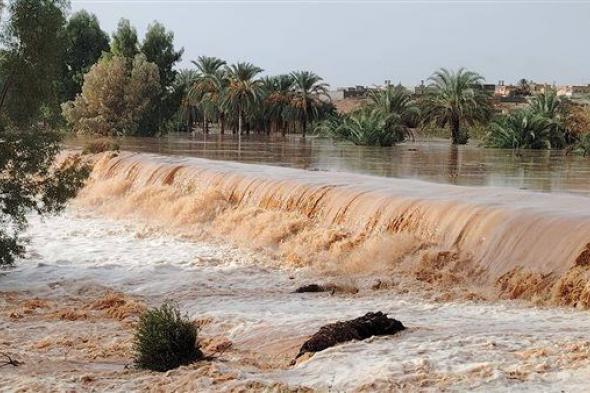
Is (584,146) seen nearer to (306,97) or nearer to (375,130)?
A: (375,130)

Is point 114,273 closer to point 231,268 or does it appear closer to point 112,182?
point 231,268

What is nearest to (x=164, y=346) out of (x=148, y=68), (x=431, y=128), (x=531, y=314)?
(x=531, y=314)

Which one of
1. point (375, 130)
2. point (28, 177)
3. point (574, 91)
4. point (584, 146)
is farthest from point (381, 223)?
point (574, 91)

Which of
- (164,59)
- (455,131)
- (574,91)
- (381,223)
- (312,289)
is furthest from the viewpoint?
(574,91)

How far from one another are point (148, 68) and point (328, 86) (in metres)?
13.2

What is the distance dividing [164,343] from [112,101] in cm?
4271

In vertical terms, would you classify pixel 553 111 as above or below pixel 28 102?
above

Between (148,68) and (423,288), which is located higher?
(148,68)

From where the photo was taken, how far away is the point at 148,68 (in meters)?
48.5

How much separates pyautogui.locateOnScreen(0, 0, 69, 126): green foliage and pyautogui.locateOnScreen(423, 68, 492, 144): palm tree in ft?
97.5

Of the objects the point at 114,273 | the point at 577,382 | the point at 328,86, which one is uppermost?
the point at 328,86

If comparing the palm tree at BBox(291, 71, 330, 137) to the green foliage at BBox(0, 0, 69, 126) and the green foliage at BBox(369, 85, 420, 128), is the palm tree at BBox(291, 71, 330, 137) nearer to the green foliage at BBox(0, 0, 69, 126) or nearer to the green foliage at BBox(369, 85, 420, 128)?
the green foliage at BBox(369, 85, 420, 128)

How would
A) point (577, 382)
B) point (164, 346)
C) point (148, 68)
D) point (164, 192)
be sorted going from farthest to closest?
point (148, 68) < point (164, 192) < point (164, 346) < point (577, 382)

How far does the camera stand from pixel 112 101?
47.5 m
